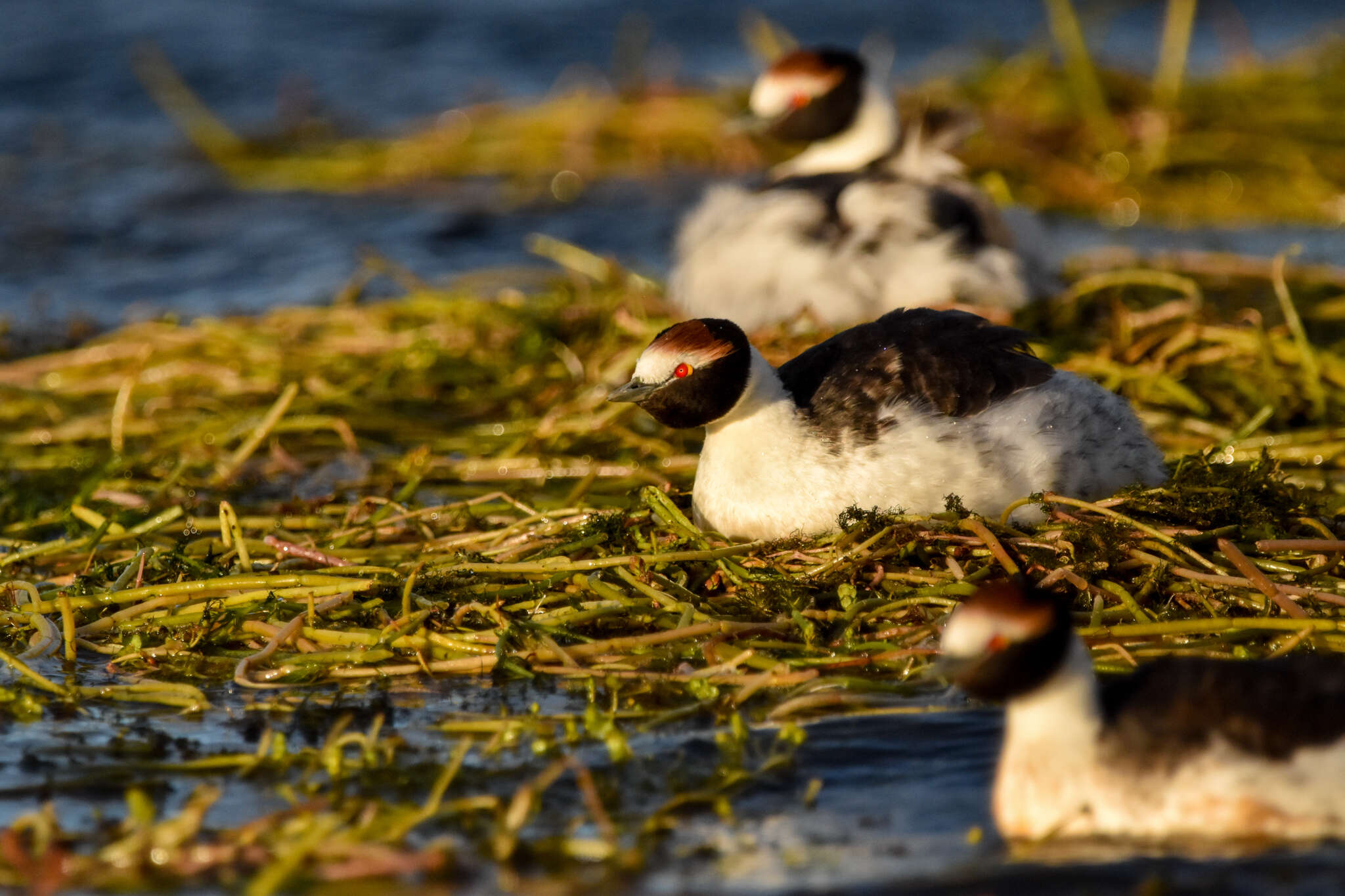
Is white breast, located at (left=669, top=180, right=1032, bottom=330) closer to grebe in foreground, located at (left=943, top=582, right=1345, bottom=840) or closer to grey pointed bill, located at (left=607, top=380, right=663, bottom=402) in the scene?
grey pointed bill, located at (left=607, top=380, right=663, bottom=402)

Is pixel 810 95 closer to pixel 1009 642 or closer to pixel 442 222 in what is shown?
pixel 442 222

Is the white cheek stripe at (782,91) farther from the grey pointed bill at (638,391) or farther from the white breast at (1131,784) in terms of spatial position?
the white breast at (1131,784)

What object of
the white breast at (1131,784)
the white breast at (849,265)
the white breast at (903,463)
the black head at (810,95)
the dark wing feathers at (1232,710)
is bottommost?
the white breast at (1131,784)

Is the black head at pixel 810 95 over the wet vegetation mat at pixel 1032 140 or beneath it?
over

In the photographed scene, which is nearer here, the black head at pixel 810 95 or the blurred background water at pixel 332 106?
the black head at pixel 810 95

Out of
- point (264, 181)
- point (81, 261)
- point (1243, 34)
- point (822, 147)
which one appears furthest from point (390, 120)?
point (1243, 34)

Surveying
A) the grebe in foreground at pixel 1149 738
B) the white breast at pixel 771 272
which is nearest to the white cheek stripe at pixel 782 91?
the white breast at pixel 771 272

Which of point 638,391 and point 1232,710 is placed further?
point 638,391

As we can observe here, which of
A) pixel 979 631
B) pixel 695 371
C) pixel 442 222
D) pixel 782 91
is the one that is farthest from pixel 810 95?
pixel 979 631
